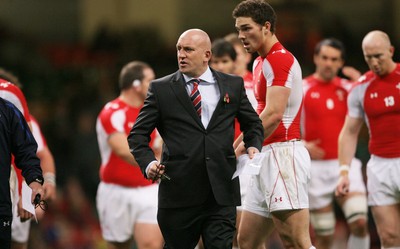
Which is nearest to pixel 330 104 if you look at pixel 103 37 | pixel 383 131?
pixel 383 131

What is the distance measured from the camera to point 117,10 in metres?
18.2

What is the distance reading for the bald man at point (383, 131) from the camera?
8461 millimetres

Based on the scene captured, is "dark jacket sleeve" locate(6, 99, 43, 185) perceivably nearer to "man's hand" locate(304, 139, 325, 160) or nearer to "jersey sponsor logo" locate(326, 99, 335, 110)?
"man's hand" locate(304, 139, 325, 160)

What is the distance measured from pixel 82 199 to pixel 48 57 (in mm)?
4624

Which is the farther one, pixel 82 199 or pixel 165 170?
pixel 82 199

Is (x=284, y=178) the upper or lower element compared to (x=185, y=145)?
lower

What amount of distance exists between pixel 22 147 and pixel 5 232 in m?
0.62

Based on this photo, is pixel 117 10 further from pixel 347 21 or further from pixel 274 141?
pixel 274 141

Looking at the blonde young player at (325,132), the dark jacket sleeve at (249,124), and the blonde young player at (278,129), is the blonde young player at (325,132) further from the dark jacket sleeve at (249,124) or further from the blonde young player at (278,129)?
the dark jacket sleeve at (249,124)

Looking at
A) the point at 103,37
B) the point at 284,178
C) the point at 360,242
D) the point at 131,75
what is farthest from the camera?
the point at 103,37

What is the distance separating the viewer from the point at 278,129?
7.35m

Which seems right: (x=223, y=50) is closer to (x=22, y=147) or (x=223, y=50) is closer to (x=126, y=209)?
(x=126, y=209)

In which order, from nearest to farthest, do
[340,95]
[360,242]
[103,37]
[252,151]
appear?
[252,151]
[360,242]
[340,95]
[103,37]

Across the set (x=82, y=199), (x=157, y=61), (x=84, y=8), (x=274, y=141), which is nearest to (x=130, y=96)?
(x=274, y=141)
